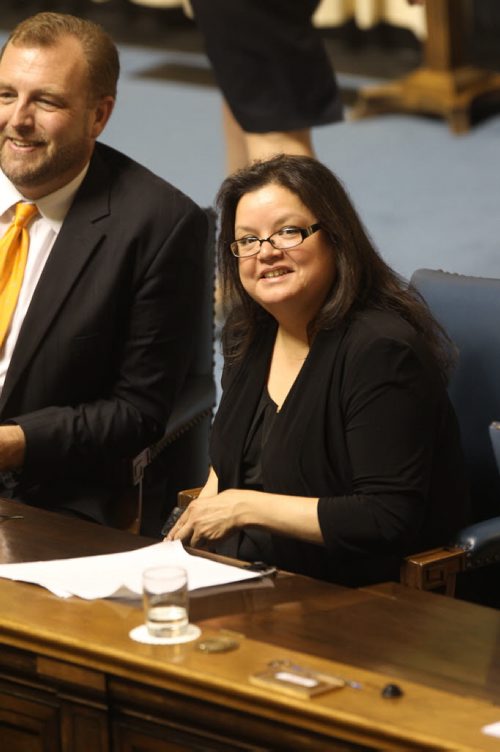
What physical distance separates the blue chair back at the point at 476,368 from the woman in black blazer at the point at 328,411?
0.18 meters

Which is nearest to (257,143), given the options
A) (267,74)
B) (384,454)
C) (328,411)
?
(267,74)

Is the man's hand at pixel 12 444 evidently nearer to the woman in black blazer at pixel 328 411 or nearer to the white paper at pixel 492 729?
the woman in black blazer at pixel 328 411

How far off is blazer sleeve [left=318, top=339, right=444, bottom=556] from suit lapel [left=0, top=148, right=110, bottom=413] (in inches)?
29.8

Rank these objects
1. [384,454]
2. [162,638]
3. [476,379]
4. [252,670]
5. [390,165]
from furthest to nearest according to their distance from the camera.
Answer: [390,165] → [476,379] → [384,454] → [162,638] → [252,670]

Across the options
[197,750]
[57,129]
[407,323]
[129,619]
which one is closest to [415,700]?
[197,750]

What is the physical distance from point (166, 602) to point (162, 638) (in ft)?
0.17

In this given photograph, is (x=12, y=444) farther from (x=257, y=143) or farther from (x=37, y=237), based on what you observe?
(x=257, y=143)

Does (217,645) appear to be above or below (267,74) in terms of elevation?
below

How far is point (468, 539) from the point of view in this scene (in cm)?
273

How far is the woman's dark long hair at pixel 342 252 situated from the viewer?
2734 mm

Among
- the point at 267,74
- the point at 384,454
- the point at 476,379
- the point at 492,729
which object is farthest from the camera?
the point at 267,74

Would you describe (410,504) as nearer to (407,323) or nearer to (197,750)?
(407,323)

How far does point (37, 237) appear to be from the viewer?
3.28m

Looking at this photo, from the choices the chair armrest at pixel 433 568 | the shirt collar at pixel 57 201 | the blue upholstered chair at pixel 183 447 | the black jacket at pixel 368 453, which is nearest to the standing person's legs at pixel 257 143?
the blue upholstered chair at pixel 183 447
